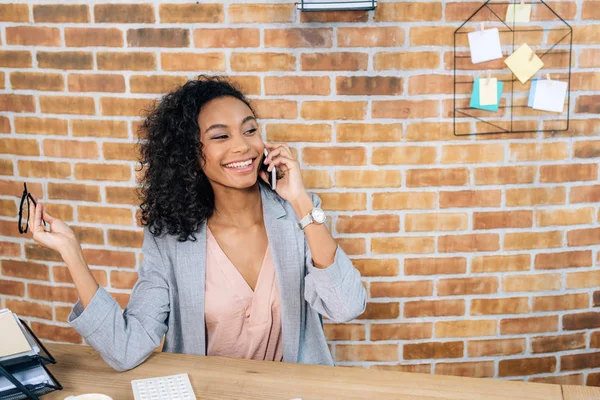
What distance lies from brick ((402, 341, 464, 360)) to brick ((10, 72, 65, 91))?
5.04ft

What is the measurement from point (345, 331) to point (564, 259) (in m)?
0.81

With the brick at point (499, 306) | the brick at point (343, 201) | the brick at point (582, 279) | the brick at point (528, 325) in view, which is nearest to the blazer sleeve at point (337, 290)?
the brick at point (343, 201)


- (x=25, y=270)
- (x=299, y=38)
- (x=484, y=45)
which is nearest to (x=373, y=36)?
(x=299, y=38)

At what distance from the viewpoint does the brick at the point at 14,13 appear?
2.23 m

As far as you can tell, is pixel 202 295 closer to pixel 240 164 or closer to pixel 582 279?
pixel 240 164

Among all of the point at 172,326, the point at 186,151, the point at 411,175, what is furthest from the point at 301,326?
the point at 411,175

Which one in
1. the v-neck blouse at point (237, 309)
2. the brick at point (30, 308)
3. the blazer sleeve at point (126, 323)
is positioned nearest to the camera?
the blazer sleeve at point (126, 323)

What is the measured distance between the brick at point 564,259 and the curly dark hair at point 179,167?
1194 mm

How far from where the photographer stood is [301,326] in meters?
1.78

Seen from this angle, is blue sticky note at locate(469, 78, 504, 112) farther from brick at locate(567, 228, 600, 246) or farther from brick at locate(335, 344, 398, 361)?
brick at locate(335, 344, 398, 361)

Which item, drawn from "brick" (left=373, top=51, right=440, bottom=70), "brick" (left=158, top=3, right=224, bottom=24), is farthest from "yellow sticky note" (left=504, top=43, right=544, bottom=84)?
"brick" (left=158, top=3, right=224, bottom=24)

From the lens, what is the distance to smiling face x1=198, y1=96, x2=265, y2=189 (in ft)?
5.74

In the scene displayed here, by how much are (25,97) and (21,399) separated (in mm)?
1304

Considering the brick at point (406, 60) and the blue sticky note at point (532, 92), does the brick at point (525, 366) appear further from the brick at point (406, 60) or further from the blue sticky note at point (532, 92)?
the brick at point (406, 60)
